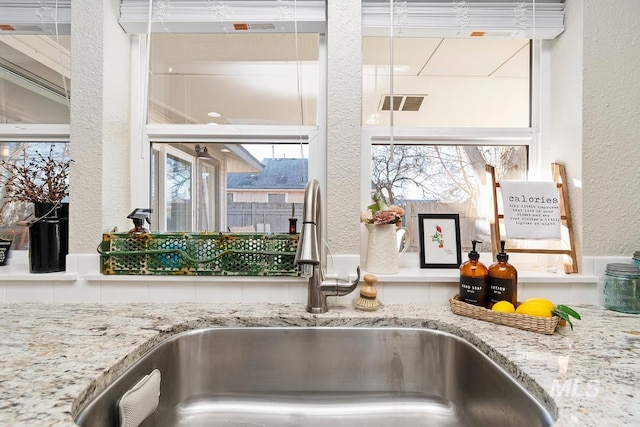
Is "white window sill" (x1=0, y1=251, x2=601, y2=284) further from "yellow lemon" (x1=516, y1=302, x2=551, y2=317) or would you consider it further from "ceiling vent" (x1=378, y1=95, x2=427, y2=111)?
Result: "ceiling vent" (x1=378, y1=95, x2=427, y2=111)

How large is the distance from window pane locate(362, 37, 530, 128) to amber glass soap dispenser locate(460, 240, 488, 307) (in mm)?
635

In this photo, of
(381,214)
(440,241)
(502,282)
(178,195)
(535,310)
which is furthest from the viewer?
(178,195)

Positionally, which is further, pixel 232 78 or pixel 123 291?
pixel 232 78

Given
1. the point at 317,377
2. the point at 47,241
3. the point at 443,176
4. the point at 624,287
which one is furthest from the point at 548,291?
the point at 47,241

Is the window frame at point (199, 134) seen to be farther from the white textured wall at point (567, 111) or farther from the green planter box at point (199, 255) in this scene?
the white textured wall at point (567, 111)

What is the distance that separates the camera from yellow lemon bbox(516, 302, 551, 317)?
908 millimetres

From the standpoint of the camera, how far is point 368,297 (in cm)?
108

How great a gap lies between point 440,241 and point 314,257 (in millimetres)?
603

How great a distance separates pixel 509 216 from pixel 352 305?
67 centimetres

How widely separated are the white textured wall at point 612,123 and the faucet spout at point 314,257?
37.2 inches

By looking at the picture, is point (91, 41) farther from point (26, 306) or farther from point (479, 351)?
point (479, 351)

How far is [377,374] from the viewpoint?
99cm

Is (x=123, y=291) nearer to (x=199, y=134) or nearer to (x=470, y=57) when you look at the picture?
(x=199, y=134)

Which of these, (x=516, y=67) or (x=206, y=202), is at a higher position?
(x=516, y=67)
